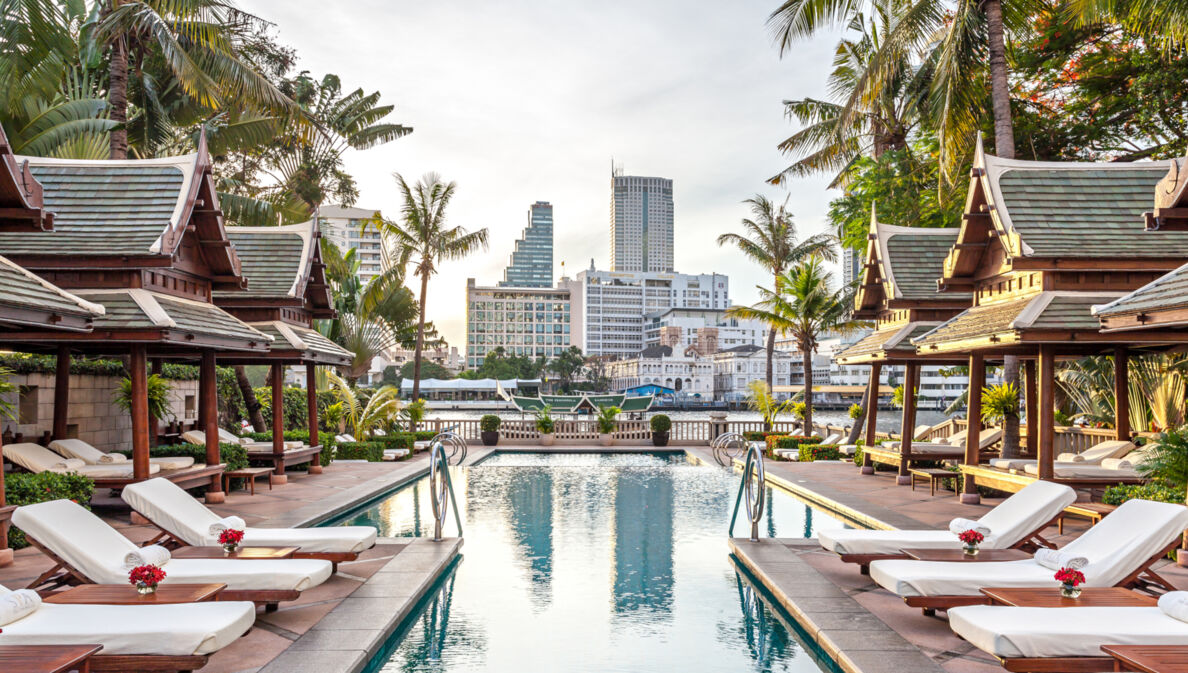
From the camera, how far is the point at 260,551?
7.53 metres

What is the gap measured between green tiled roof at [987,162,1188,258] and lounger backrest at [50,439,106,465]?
14037 millimetres

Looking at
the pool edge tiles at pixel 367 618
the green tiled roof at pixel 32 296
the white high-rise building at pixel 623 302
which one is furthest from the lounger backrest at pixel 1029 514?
the white high-rise building at pixel 623 302

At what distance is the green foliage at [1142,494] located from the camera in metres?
9.23

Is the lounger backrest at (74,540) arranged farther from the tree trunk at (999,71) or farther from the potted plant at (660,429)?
the potted plant at (660,429)

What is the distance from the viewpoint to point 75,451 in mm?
12172

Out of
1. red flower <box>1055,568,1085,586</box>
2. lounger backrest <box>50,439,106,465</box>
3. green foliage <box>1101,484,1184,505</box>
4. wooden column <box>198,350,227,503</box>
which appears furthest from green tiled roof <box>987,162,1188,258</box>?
lounger backrest <box>50,439,106,465</box>

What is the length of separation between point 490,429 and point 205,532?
738 inches

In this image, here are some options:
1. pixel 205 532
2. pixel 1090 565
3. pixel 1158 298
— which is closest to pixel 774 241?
pixel 1158 298

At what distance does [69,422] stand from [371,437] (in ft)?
29.7

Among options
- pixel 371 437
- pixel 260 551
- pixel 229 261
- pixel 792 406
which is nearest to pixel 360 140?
pixel 371 437

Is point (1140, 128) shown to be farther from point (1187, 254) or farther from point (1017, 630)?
point (1017, 630)

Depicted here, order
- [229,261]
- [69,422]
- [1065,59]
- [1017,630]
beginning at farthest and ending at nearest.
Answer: [1065,59]
[69,422]
[229,261]
[1017,630]

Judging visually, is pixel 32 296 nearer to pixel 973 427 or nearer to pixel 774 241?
pixel 973 427

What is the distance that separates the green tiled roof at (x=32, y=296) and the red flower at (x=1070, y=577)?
30.0ft
